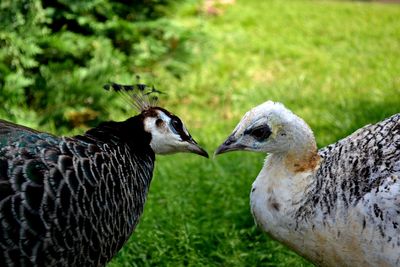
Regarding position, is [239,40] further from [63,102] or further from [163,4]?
[63,102]

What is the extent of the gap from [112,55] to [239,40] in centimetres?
284

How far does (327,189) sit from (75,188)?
106 centimetres

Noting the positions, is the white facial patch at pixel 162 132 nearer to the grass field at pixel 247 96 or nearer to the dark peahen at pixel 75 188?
the dark peahen at pixel 75 188

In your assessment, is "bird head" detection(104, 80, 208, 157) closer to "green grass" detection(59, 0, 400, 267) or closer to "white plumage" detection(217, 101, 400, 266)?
"white plumage" detection(217, 101, 400, 266)

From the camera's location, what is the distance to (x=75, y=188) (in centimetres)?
267

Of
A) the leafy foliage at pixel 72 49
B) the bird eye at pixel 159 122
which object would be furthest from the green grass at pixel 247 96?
the bird eye at pixel 159 122

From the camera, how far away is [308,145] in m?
2.96

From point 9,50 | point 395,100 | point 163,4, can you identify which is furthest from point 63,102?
point 395,100

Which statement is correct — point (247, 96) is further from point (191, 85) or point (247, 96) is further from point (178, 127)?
point (178, 127)

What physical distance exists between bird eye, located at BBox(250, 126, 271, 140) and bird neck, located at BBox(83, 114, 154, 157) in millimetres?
562

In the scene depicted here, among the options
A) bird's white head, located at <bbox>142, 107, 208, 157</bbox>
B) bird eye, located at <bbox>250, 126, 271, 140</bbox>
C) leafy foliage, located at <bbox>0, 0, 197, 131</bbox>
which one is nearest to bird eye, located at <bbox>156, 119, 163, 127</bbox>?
bird's white head, located at <bbox>142, 107, 208, 157</bbox>

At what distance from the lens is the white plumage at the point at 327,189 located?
2.60m

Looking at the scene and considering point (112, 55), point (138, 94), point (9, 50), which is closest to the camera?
point (138, 94)

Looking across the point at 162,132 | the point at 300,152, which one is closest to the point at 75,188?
the point at 162,132
